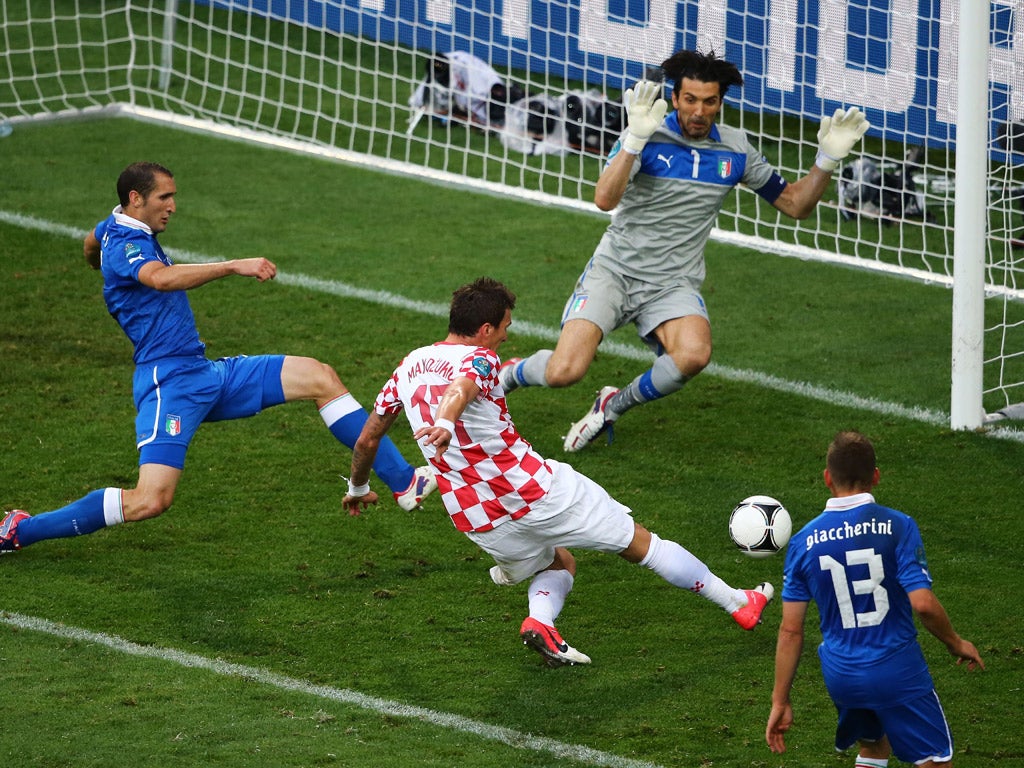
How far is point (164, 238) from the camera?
36.0 feet

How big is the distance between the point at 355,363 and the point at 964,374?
134 inches

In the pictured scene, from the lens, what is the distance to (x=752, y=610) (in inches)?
228

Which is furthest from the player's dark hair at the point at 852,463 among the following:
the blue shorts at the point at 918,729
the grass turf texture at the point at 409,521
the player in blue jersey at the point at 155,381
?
the player in blue jersey at the point at 155,381

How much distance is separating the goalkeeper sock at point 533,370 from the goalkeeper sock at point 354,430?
1323mm

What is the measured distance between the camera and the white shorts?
545 centimetres

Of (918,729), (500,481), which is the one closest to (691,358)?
(500,481)

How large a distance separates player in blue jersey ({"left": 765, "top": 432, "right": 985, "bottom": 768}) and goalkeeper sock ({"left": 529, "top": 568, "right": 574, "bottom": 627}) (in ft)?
4.31

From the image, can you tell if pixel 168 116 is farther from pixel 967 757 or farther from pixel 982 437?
pixel 967 757

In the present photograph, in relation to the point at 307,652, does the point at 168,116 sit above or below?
above

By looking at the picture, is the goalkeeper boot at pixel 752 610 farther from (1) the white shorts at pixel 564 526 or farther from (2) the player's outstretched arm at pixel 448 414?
(2) the player's outstretched arm at pixel 448 414

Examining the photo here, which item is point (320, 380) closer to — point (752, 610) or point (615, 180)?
point (615, 180)

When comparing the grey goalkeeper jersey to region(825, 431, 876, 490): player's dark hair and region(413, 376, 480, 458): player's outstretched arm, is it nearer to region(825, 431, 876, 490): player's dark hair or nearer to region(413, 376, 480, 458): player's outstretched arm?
region(413, 376, 480, 458): player's outstretched arm

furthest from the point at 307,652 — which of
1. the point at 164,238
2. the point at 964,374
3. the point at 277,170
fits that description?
the point at 277,170

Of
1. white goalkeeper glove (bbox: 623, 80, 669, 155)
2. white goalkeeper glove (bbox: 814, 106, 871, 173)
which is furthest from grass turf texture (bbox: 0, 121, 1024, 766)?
white goalkeeper glove (bbox: 623, 80, 669, 155)
